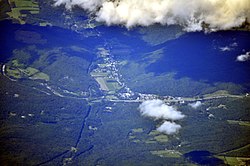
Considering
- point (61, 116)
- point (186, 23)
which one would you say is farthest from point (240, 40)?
point (61, 116)

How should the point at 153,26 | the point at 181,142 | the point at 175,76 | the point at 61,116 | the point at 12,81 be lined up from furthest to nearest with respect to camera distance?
the point at 153,26, the point at 175,76, the point at 12,81, the point at 61,116, the point at 181,142

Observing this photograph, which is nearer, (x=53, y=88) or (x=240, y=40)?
(x=53, y=88)

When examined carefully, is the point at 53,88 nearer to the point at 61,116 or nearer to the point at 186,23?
the point at 61,116

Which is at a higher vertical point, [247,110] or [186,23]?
[186,23]

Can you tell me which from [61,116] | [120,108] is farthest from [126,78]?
[61,116]

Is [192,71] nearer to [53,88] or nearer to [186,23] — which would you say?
[186,23]

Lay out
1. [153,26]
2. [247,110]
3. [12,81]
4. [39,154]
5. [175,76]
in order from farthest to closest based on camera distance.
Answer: [153,26]
[175,76]
[12,81]
[247,110]
[39,154]

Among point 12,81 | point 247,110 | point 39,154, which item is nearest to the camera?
point 39,154

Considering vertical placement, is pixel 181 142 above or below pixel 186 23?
below

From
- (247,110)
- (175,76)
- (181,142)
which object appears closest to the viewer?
(181,142)
